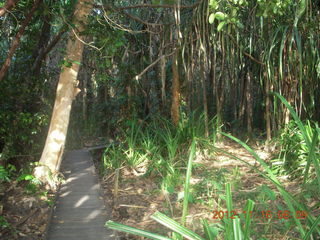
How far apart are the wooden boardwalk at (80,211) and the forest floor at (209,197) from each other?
17 cm

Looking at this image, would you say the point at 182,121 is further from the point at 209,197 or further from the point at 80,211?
the point at 80,211

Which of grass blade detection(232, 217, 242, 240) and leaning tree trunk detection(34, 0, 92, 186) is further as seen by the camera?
leaning tree trunk detection(34, 0, 92, 186)

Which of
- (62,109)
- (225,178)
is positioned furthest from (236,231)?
(62,109)

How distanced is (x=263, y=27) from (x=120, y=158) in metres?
2.84

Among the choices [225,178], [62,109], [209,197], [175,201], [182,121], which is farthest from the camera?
[182,121]

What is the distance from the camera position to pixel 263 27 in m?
4.40

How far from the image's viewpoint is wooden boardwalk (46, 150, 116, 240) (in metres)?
2.95

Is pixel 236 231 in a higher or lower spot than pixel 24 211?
higher

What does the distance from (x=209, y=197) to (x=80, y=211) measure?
4.56 feet

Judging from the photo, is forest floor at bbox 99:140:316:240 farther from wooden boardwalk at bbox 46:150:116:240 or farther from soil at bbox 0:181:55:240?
soil at bbox 0:181:55:240

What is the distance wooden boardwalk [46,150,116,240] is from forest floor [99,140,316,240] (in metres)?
0.17

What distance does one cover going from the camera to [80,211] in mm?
3471

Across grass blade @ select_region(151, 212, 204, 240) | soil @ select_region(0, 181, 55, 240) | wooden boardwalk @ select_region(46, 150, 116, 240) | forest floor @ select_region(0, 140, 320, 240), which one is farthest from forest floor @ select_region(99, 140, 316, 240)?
grass blade @ select_region(151, 212, 204, 240)

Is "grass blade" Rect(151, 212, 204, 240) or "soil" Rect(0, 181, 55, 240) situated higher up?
"grass blade" Rect(151, 212, 204, 240)
